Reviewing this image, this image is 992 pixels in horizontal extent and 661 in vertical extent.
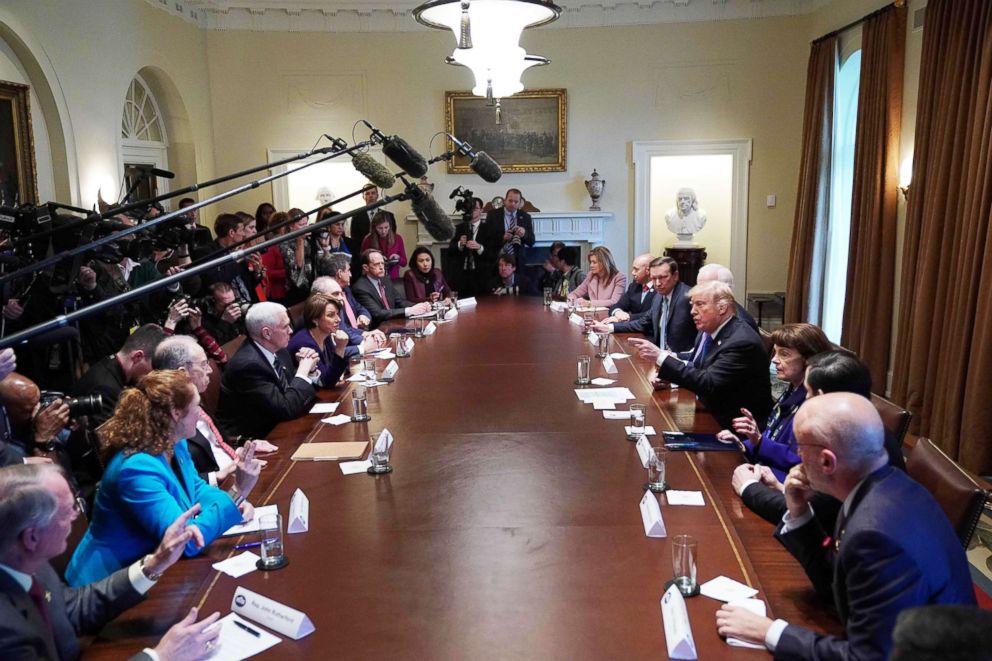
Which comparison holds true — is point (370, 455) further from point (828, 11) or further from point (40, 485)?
point (828, 11)

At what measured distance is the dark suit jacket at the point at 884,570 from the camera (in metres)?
1.71

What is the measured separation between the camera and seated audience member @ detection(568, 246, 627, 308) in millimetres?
7668

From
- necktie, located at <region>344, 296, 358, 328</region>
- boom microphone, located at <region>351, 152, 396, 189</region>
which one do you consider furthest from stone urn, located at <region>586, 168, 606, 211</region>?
boom microphone, located at <region>351, 152, 396, 189</region>

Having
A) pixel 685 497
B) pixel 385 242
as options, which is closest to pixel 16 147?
pixel 385 242

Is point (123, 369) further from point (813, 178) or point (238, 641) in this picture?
point (813, 178)

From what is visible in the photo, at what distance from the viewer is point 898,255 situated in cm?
724

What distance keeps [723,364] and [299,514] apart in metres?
2.36

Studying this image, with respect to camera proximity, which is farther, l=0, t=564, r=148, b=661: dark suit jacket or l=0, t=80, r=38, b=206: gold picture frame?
l=0, t=80, r=38, b=206: gold picture frame

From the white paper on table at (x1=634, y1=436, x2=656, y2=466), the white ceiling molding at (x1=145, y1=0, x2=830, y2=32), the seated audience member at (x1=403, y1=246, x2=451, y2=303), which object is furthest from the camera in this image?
the white ceiling molding at (x1=145, y1=0, x2=830, y2=32)

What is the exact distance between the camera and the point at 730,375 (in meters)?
4.05

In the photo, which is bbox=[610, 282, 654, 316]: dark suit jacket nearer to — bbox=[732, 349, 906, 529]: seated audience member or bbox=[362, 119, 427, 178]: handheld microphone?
bbox=[732, 349, 906, 529]: seated audience member

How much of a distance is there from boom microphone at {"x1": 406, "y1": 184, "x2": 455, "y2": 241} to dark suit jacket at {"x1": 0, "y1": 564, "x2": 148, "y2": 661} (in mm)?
1159

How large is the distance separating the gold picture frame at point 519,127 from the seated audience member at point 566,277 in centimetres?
120

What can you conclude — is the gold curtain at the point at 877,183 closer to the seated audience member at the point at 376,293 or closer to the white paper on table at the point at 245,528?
the seated audience member at the point at 376,293
